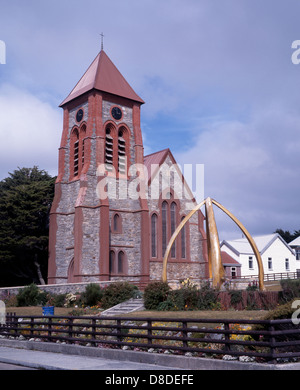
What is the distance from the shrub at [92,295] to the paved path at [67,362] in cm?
1739

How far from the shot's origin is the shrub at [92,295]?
3180cm

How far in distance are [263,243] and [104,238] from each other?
3266cm

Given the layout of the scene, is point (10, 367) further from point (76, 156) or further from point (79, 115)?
point (79, 115)

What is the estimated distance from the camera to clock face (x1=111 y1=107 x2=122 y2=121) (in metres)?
44.6

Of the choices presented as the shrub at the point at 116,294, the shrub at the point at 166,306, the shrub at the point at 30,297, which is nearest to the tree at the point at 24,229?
the shrub at the point at 30,297

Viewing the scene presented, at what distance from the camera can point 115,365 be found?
11.9 meters

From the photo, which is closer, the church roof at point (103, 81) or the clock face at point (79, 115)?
the church roof at point (103, 81)

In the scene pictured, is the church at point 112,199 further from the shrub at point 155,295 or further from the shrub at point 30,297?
the shrub at point 155,295

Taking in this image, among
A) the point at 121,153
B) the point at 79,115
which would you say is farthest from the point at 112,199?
the point at 79,115

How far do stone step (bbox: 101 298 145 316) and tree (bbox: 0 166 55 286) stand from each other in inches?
770

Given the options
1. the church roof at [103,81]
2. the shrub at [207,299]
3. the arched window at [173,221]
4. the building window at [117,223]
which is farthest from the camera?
the arched window at [173,221]

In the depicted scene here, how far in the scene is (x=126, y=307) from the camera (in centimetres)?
2912

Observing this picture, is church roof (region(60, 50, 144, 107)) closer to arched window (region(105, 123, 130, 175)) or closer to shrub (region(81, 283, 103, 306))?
arched window (region(105, 123, 130, 175))

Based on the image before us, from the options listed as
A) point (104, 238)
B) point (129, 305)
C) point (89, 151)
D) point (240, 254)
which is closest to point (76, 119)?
point (89, 151)
